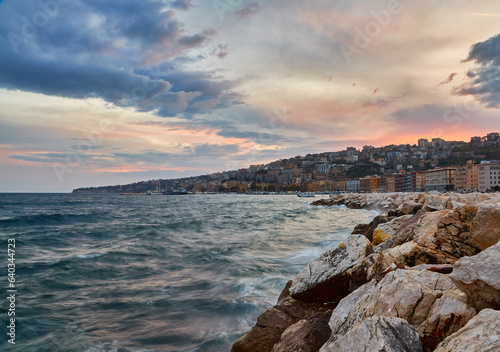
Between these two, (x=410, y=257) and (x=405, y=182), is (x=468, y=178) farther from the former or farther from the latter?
(x=410, y=257)

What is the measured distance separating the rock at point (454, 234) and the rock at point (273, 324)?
1.87 meters

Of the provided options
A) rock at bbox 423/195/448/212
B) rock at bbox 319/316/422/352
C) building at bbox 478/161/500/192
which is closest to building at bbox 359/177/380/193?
building at bbox 478/161/500/192

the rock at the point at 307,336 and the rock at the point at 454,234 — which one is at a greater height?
the rock at the point at 454,234

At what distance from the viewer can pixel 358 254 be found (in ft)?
17.9

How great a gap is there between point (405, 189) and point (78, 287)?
126176 mm

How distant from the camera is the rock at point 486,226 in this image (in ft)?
13.4

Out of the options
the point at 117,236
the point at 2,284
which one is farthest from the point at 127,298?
the point at 117,236

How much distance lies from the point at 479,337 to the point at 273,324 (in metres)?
3.15

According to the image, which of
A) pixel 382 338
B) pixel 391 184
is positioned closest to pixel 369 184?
pixel 391 184

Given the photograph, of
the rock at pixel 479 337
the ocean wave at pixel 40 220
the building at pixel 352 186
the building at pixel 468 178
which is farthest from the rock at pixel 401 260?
the building at pixel 352 186

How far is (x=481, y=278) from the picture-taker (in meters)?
2.90

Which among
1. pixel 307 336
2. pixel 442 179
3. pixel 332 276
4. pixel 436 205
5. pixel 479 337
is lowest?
pixel 307 336

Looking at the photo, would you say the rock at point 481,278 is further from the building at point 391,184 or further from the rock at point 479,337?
the building at point 391,184

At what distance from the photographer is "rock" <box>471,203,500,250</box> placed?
4.10 metres
